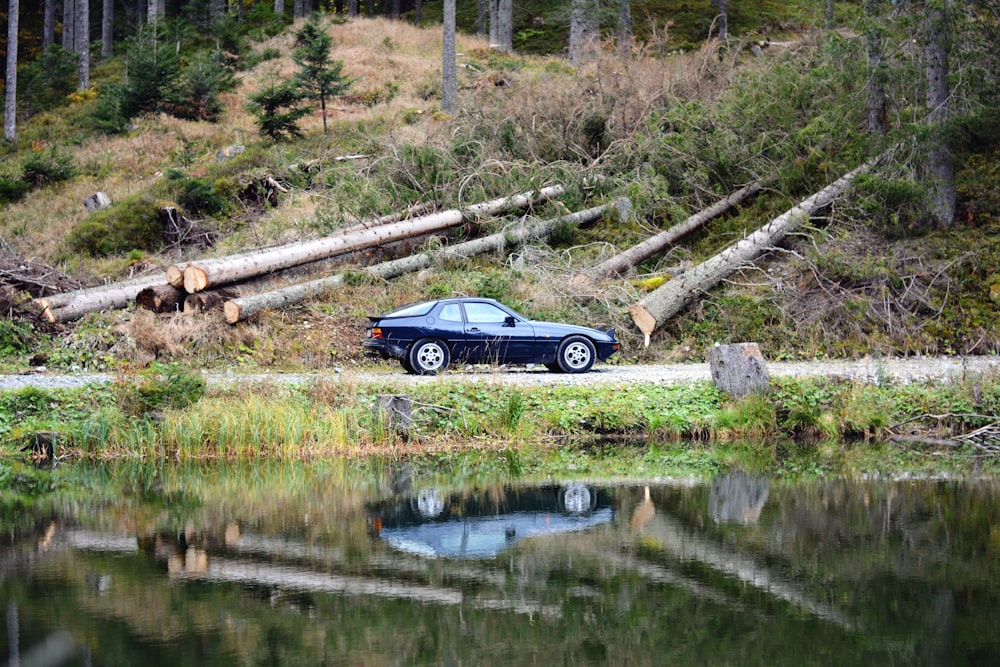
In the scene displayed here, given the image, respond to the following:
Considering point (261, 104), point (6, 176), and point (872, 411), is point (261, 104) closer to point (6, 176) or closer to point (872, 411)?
point (6, 176)

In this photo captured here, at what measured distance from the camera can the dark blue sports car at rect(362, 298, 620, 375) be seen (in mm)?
16219

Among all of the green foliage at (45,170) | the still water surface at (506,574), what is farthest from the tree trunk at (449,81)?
the still water surface at (506,574)

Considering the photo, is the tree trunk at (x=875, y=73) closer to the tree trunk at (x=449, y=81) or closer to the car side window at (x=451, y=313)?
the car side window at (x=451, y=313)

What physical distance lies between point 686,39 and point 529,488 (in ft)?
132

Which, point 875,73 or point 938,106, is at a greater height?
point 875,73

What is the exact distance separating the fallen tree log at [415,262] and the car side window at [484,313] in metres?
4.27

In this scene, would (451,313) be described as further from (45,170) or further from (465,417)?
(45,170)

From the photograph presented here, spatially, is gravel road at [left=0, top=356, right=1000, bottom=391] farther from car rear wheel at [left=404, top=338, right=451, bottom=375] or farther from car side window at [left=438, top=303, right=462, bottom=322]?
car side window at [left=438, top=303, right=462, bottom=322]

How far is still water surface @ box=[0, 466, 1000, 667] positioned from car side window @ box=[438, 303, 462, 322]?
521 cm

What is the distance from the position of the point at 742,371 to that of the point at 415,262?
28.7ft

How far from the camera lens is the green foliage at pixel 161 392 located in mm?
13523

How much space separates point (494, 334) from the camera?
16.4 meters

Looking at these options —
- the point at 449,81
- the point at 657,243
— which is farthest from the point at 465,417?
the point at 449,81

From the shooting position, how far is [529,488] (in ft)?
36.2
